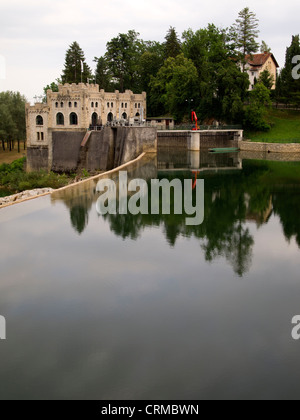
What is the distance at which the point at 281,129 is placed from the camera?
6378 centimetres

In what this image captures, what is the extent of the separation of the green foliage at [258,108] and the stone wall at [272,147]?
336cm

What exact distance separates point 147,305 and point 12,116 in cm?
7345

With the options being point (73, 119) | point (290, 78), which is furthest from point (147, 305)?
point (290, 78)

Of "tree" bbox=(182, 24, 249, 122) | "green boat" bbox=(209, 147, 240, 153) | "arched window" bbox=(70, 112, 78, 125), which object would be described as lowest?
"green boat" bbox=(209, 147, 240, 153)

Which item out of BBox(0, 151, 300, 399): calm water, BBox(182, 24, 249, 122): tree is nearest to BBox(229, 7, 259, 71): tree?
BBox(182, 24, 249, 122): tree

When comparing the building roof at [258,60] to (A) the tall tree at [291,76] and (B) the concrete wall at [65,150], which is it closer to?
(A) the tall tree at [291,76]

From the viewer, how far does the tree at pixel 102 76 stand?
80000mm

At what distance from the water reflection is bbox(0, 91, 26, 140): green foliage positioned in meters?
37.6

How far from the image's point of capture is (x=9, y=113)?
7881cm

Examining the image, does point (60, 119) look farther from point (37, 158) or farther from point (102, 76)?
point (102, 76)

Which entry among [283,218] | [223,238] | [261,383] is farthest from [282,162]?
[261,383]

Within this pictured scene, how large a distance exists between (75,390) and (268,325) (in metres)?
5.78

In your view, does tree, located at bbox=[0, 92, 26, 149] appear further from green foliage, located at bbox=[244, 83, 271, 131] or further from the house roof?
the house roof

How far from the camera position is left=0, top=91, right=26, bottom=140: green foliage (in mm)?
76500
